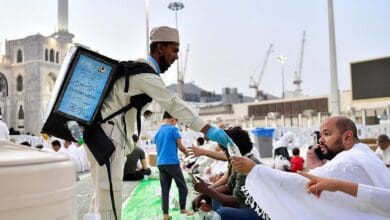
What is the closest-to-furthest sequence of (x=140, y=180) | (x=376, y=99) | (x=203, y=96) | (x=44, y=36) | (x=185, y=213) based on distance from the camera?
(x=185, y=213)
(x=140, y=180)
(x=376, y=99)
(x=44, y=36)
(x=203, y=96)

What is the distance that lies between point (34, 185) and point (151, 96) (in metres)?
1.61

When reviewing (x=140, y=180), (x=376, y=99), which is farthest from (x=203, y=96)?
(x=140, y=180)

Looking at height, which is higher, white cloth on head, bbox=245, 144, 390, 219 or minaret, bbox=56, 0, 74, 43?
minaret, bbox=56, 0, 74, 43

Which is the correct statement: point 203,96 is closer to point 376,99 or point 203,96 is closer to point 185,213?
point 376,99

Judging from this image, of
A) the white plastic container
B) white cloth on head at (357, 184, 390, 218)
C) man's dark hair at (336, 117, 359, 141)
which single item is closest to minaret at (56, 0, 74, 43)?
man's dark hair at (336, 117, 359, 141)

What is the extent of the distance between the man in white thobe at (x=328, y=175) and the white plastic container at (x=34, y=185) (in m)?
1.56

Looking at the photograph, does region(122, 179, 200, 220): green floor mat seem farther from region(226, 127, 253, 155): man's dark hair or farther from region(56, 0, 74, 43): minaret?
region(56, 0, 74, 43): minaret

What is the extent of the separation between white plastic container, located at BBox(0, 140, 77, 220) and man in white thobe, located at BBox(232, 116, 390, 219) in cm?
156

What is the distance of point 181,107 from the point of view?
7.04 feet

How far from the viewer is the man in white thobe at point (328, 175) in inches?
81.4

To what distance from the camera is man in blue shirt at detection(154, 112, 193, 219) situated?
5094 mm

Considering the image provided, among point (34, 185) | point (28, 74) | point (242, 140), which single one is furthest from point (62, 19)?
point (34, 185)

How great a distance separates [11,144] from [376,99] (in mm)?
21134

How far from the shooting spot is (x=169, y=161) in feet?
16.8
